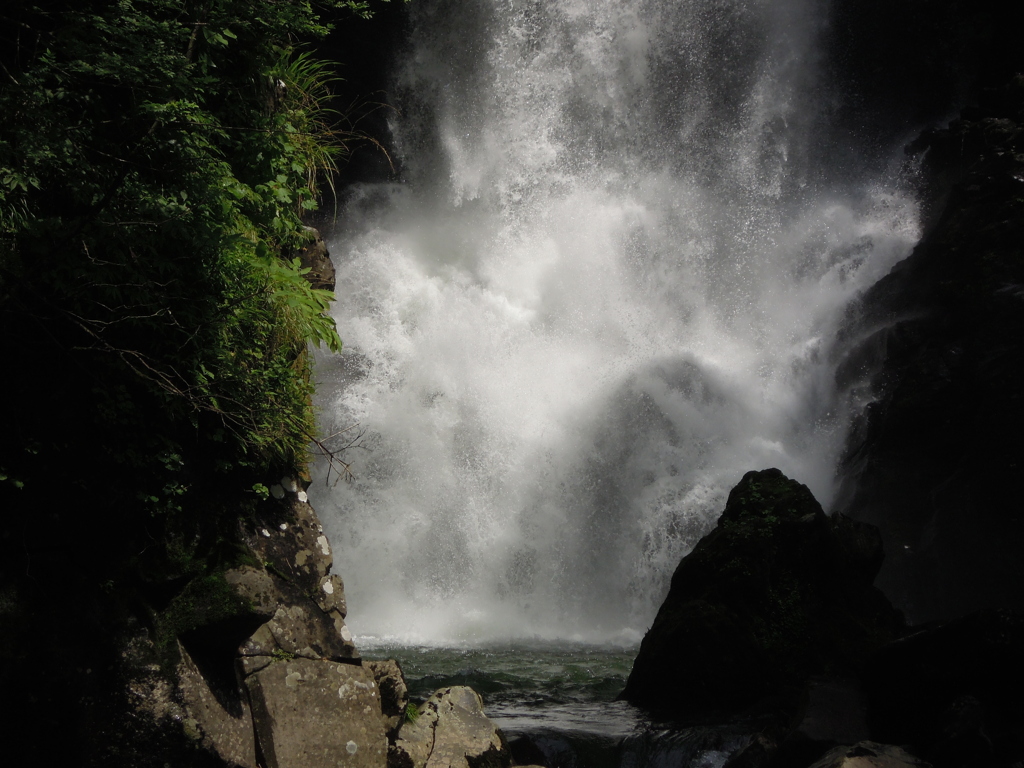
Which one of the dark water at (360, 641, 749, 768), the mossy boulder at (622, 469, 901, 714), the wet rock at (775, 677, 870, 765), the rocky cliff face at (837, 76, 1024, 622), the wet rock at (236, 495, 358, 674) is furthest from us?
the rocky cliff face at (837, 76, 1024, 622)

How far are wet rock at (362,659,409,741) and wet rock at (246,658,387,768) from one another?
0.13 m

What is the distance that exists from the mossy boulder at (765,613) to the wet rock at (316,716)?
395cm

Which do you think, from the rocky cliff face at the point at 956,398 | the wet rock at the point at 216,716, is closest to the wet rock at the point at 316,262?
the wet rock at the point at 216,716

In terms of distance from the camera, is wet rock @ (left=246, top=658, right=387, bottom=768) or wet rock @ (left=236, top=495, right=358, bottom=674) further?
wet rock @ (left=236, top=495, right=358, bottom=674)

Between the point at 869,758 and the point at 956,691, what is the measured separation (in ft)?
3.36

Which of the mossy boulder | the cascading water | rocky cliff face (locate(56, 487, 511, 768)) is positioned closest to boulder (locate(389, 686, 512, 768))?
rocky cliff face (locate(56, 487, 511, 768))

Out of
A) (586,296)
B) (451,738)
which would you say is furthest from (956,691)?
(586,296)

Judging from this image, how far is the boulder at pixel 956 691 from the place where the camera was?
12.5ft

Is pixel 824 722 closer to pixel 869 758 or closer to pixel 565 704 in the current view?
pixel 869 758

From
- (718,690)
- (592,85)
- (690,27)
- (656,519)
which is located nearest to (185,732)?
(718,690)

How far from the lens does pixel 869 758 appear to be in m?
3.70

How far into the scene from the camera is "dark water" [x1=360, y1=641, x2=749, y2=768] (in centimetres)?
527

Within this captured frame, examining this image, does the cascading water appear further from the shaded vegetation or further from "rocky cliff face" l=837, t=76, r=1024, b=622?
the shaded vegetation

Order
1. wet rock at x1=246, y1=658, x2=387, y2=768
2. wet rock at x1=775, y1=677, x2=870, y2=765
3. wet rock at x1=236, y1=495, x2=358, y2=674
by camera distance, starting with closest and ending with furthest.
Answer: wet rock at x1=246, y1=658, x2=387, y2=768 → wet rock at x1=236, y1=495, x2=358, y2=674 → wet rock at x1=775, y1=677, x2=870, y2=765
